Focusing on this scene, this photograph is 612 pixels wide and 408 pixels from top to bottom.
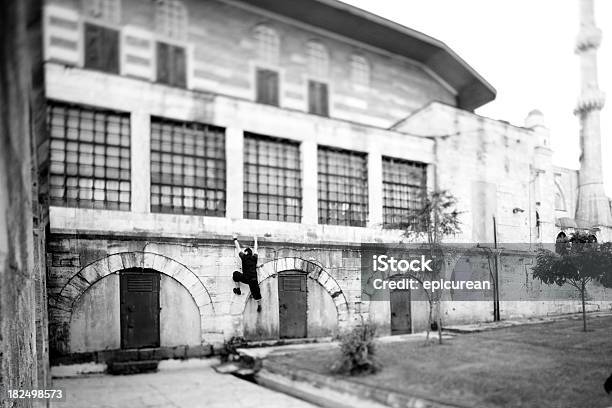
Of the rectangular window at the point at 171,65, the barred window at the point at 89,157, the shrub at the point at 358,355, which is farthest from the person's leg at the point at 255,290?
the rectangular window at the point at 171,65

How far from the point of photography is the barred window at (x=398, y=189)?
57.4ft

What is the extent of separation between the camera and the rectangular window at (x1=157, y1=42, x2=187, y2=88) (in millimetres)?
14648

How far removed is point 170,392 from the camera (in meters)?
9.95

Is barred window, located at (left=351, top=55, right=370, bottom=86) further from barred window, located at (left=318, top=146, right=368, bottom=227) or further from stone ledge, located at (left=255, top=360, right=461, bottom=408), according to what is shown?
stone ledge, located at (left=255, top=360, right=461, bottom=408)

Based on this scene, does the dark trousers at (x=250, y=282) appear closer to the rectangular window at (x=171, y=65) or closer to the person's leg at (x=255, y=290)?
the person's leg at (x=255, y=290)

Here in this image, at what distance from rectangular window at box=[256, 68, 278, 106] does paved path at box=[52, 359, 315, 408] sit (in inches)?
350

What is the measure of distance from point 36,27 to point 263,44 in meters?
10.3

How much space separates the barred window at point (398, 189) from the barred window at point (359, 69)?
4595 mm

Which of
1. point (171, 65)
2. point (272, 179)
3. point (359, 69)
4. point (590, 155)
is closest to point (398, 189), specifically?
point (272, 179)

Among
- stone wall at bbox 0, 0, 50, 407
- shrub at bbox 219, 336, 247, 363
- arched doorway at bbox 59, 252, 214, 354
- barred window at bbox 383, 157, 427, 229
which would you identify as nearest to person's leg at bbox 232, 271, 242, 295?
arched doorway at bbox 59, 252, 214, 354

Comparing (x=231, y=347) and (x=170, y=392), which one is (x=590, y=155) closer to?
(x=231, y=347)

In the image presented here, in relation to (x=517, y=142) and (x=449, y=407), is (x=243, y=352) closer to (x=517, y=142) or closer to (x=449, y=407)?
(x=449, y=407)

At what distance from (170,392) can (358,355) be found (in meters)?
4.02

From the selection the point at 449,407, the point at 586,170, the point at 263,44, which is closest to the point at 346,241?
the point at 263,44
